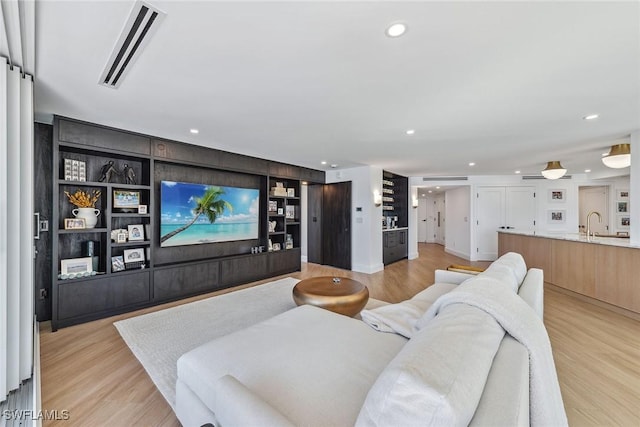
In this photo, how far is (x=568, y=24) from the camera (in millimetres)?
1446

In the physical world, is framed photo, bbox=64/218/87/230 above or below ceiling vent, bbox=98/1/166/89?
below

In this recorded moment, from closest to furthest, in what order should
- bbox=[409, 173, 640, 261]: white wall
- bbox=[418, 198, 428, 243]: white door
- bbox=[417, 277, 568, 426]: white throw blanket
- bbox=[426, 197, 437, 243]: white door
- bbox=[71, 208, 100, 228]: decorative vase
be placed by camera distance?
bbox=[417, 277, 568, 426]: white throw blanket, bbox=[71, 208, 100, 228]: decorative vase, bbox=[409, 173, 640, 261]: white wall, bbox=[426, 197, 437, 243]: white door, bbox=[418, 198, 428, 243]: white door

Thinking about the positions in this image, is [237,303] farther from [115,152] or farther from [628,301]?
[628,301]

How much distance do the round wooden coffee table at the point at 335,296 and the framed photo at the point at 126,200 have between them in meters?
2.54

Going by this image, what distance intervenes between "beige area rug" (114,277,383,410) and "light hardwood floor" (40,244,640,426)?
80 mm

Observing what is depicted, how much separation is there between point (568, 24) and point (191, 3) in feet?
6.66

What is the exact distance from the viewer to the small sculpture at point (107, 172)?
10.9ft

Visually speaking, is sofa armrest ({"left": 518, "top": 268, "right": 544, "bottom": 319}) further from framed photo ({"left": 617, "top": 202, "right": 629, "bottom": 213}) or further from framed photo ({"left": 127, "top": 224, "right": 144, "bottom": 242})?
framed photo ({"left": 617, "top": 202, "right": 629, "bottom": 213})

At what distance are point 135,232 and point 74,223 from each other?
2.12ft

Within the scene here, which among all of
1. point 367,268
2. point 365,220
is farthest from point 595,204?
point 367,268

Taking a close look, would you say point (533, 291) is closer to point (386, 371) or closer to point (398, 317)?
point (398, 317)

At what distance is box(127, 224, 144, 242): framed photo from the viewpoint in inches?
140

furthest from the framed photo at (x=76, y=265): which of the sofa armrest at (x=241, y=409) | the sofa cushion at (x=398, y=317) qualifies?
the sofa cushion at (x=398, y=317)

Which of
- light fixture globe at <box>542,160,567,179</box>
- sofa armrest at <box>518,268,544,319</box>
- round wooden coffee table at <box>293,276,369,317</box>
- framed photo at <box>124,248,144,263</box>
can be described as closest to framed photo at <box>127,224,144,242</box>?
framed photo at <box>124,248,144,263</box>
